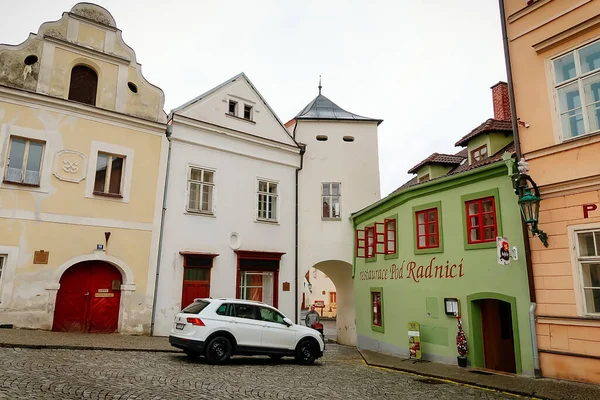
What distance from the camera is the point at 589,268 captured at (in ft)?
34.0

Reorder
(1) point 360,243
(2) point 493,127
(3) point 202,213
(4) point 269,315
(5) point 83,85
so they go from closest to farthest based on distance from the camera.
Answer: (4) point 269,315, (2) point 493,127, (5) point 83,85, (3) point 202,213, (1) point 360,243

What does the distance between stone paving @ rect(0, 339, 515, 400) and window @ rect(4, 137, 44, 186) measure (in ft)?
20.2

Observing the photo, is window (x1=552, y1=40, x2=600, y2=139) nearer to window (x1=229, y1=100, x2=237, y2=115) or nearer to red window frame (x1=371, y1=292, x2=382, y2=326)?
red window frame (x1=371, y1=292, x2=382, y2=326)

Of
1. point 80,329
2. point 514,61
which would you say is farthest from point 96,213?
point 514,61

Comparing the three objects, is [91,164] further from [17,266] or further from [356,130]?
[356,130]

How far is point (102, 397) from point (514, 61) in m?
12.4

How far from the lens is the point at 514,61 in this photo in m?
12.5

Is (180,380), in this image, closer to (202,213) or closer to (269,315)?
(269,315)

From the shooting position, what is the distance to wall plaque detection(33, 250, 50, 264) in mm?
14414

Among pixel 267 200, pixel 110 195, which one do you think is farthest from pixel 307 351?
pixel 110 195

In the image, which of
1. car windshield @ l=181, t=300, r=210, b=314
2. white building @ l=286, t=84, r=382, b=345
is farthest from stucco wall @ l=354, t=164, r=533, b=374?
car windshield @ l=181, t=300, r=210, b=314

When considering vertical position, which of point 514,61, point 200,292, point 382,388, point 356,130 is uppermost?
point 356,130

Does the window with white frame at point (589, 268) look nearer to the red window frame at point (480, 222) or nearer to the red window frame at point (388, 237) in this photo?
the red window frame at point (480, 222)

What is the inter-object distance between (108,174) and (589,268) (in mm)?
14744
